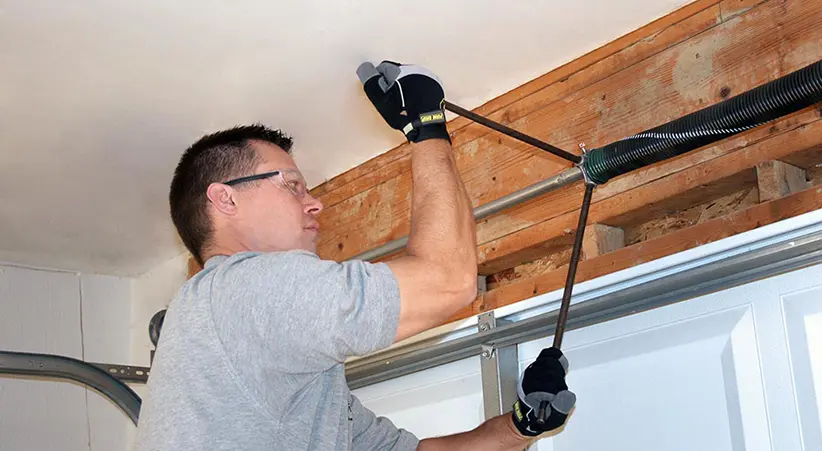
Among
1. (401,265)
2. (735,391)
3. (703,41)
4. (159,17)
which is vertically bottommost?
(735,391)

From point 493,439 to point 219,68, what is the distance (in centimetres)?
114

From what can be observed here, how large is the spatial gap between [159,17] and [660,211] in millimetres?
1208

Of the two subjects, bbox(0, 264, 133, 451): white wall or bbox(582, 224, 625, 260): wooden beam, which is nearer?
bbox(582, 224, 625, 260): wooden beam

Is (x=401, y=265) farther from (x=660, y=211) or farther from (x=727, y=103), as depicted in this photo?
(x=660, y=211)

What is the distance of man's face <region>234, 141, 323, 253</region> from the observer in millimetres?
1887

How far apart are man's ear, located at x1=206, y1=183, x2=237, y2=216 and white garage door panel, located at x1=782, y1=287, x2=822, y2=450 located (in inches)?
39.7

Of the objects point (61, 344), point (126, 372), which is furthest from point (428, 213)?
point (61, 344)

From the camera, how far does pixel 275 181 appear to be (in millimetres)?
1960

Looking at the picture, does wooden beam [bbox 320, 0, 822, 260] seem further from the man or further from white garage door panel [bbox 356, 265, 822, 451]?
the man

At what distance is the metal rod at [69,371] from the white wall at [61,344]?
2.68ft

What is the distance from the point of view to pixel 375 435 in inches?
80.8

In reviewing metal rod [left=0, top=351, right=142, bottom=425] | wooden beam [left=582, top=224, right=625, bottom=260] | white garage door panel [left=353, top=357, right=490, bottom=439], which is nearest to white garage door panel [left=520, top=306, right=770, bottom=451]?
white garage door panel [left=353, top=357, right=490, bottom=439]

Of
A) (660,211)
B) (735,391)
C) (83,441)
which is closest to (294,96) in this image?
(660,211)

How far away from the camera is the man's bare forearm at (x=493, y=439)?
1.95 m
